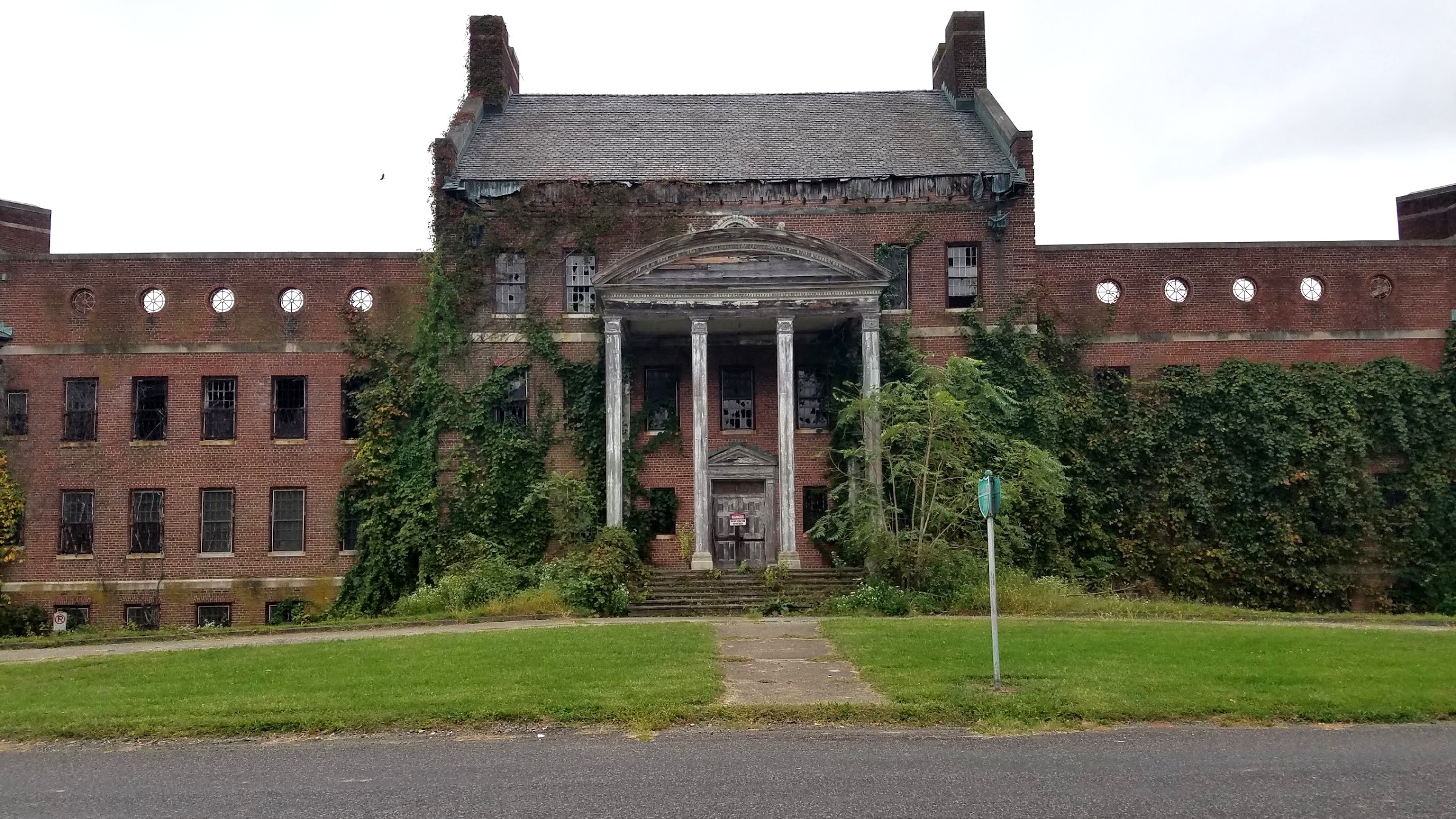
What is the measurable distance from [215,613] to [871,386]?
16210mm

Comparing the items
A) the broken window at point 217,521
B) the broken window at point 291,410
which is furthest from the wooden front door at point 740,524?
the broken window at point 217,521

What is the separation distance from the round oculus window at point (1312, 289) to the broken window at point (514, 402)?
63.1ft

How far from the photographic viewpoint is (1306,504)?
2409cm

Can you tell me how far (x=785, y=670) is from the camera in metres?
12.1

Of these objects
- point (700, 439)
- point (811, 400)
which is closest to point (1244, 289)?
point (811, 400)

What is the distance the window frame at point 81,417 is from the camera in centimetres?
2544

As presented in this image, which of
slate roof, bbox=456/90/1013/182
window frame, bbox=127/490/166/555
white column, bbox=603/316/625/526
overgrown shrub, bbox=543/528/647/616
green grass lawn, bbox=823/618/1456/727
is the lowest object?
green grass lawn, bbox=823/618/1456/727

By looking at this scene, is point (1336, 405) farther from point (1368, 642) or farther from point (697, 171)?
point (697, 171)

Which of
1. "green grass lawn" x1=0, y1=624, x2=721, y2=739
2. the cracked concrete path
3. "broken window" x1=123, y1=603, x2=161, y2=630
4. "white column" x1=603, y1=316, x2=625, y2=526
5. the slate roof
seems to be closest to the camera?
"green grass lawn" x1=0, y1=624, x2=721, y2=739

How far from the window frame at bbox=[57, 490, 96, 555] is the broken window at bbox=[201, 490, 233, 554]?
8.28ft

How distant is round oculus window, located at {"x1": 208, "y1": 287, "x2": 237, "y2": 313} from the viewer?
25.9m

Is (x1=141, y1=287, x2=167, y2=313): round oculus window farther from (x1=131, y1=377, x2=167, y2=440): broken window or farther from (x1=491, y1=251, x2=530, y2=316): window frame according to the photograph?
(x1=491, y1=251, x2=530, y2=316): window frame

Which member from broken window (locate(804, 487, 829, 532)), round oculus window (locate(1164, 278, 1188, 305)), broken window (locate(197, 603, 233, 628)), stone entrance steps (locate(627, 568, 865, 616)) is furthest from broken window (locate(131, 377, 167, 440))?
round oculus window (locate(1164, 278, 1188, 305))

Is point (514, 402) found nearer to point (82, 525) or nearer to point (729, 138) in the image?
point (729, 138)
